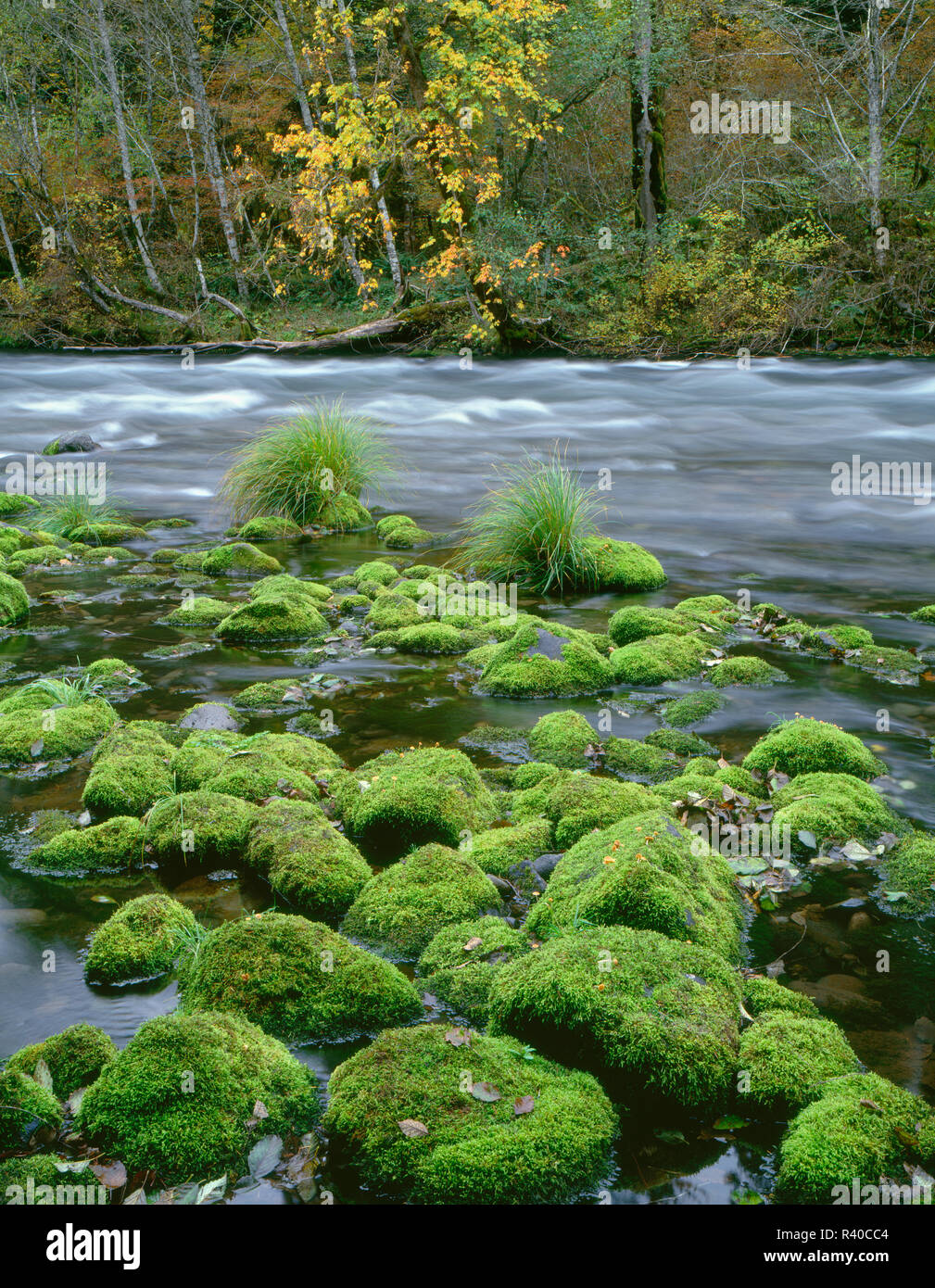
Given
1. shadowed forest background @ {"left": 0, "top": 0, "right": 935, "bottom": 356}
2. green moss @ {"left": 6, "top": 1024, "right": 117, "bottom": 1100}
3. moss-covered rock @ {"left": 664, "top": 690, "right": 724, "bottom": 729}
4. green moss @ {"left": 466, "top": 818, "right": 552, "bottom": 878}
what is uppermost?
shadowed forest background @ {"left": 0, "top": 0, "right": 935, "bottom": 356}

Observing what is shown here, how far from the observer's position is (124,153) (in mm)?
27328

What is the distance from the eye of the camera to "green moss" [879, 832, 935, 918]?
4.29 meters

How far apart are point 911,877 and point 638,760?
1577mm

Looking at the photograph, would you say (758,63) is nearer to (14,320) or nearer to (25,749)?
(14,320)

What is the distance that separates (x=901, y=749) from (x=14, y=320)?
90.7 feet

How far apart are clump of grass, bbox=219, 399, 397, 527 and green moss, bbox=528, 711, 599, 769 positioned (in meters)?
6.07

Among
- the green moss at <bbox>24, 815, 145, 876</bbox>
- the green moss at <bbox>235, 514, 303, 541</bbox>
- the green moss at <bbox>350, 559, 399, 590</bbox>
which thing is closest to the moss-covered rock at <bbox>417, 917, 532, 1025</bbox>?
the green moss at <bbox>24, 815, 145, 876</bbox>

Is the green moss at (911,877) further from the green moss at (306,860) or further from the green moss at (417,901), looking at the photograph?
the green moss at (306,860)

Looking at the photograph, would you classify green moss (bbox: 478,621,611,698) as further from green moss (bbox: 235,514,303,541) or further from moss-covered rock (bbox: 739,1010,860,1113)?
green moss (bbox: 235,514,303,541)

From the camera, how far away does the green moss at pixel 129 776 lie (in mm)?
5008

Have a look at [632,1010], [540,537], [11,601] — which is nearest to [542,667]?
→ [540,537]

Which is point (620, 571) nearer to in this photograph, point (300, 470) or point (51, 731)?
point (300, 470)

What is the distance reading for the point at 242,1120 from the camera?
Result: 3.03 meters

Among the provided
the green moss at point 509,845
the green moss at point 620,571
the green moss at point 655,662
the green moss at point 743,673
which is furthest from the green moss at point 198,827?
the green moss at point 620,571
